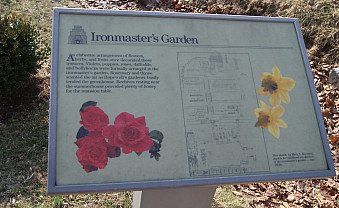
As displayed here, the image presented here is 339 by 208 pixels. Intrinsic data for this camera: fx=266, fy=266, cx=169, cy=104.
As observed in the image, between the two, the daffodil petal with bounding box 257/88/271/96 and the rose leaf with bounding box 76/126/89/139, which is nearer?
the rose leaf with bounding box 76/126/89/139

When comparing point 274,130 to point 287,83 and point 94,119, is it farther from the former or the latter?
point 94,119

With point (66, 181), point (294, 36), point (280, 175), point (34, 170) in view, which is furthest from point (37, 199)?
point (294, 36)

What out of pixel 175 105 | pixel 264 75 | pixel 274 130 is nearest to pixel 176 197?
pixel 175 105

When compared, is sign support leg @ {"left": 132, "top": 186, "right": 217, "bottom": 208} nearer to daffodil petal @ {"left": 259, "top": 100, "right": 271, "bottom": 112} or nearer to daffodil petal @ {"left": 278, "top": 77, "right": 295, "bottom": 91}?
daffodil petal @ {"left": 259, "top": 100, "right": 271, "bottom": 112}

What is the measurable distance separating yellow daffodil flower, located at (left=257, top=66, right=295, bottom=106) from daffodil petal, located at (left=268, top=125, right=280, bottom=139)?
0.16m

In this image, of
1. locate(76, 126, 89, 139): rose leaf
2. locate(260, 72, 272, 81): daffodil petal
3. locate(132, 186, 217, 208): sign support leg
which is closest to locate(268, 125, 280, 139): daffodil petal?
locate(260, 72, 272, 81): daffodil petal

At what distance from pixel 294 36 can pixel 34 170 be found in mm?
2835

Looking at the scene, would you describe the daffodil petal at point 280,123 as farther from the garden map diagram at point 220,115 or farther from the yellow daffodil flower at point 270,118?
the garden map diagram at point 220,115

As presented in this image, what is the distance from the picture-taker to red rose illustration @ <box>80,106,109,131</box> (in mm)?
1511

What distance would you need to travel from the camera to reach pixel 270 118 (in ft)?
5.66

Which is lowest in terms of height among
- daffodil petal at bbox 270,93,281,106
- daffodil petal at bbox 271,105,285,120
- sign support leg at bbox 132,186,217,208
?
sign support leg at bbox 132,186,217,208

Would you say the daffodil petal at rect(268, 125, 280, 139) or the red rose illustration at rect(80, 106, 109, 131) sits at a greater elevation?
the red rose illustration at rect(80, 106, 109, 131)

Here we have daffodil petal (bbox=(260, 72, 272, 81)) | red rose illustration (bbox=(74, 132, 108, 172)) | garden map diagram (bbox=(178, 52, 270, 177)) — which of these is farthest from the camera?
daffodil petal (bbox=(260, 72, 272, 81))

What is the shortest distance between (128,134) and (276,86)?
3.40 ft
